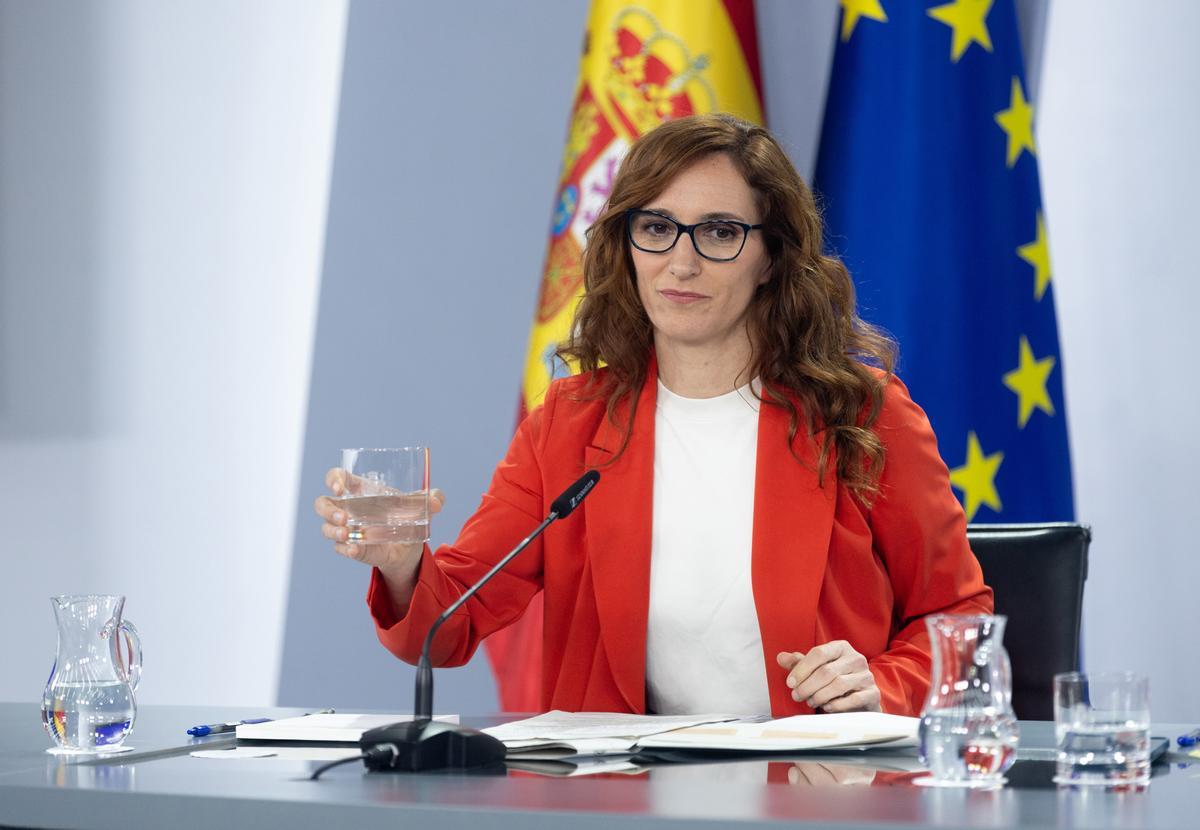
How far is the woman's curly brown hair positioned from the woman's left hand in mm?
371

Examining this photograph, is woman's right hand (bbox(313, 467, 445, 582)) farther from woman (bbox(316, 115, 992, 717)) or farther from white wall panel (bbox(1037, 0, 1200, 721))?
white wall panel (bbox(1037, 0, 1200, 721))

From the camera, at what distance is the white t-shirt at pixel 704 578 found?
193cm

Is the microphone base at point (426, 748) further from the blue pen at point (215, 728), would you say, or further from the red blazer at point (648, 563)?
the red blazer at point (648, 563)

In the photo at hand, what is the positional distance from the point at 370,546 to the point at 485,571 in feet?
1.12

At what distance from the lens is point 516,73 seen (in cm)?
348

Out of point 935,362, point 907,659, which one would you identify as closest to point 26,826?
point 907,659

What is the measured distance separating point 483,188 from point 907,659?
1.96m

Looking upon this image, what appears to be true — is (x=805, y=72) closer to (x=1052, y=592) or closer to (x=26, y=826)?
(x=1052, y=592)

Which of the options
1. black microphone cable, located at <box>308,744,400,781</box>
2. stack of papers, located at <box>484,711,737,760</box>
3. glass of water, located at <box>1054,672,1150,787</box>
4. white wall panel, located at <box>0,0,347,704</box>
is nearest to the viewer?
glass of water, located at <box>1054,672,1150,787</box>

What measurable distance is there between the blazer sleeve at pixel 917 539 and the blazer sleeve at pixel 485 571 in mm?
484

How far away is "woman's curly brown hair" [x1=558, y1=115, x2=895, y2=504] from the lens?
205 centimetres

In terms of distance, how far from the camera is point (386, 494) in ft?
5.07

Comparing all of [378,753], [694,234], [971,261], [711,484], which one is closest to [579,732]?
[378,753]

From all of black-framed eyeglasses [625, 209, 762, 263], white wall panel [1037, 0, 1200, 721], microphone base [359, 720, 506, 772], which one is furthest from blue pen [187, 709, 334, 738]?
white wall panel [1037, 0, 1200, 721]
